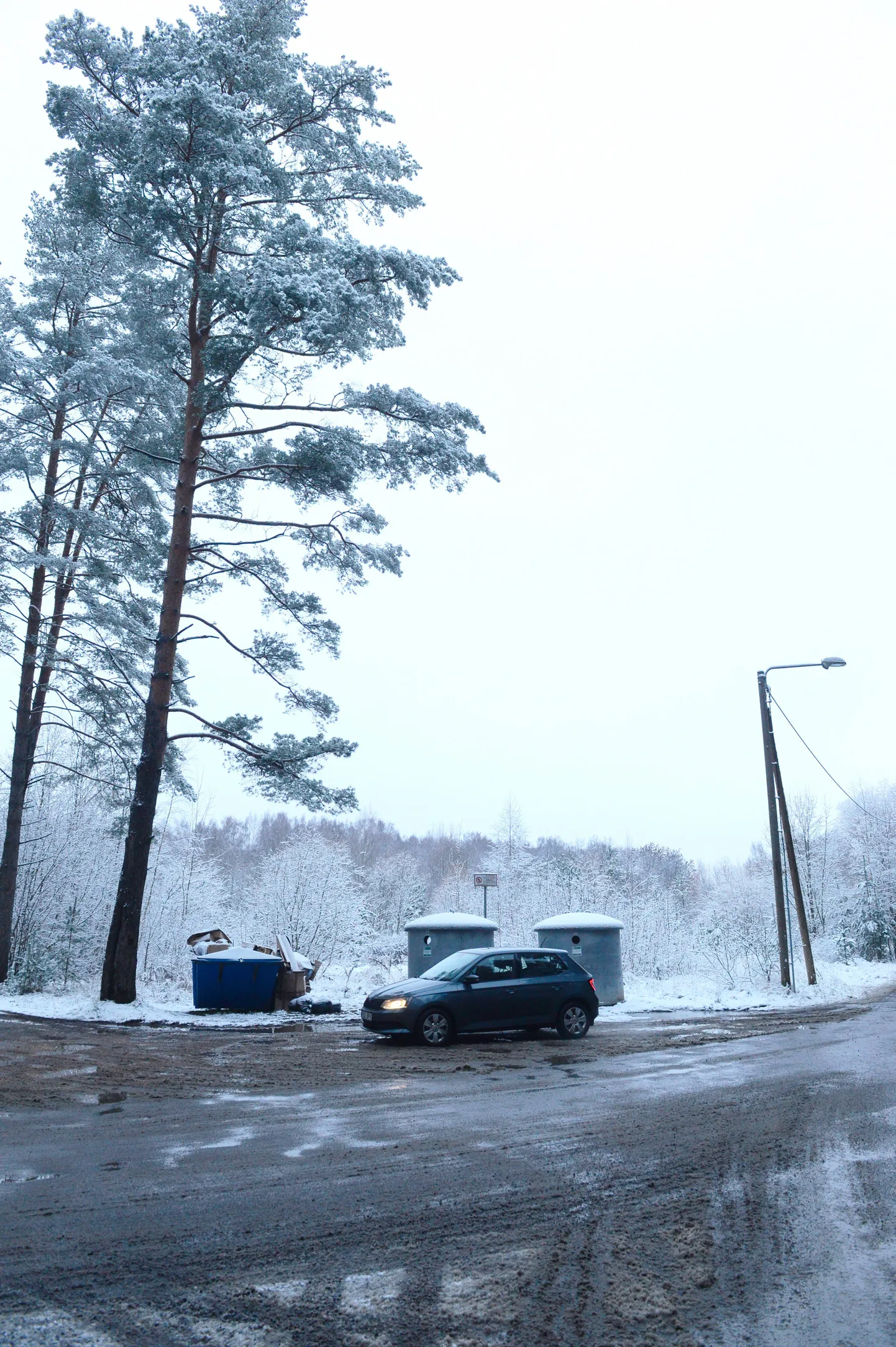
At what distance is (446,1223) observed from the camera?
491cm

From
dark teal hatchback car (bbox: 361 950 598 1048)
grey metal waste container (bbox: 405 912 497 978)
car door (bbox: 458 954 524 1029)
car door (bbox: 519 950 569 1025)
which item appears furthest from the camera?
grey metal waste container (bbox: 405 912 497 978)

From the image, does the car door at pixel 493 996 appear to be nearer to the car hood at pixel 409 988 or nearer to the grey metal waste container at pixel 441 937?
the car hood at pixel 409 988

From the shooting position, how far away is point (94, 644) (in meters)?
19.9

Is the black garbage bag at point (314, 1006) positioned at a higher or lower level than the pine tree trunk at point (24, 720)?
lower

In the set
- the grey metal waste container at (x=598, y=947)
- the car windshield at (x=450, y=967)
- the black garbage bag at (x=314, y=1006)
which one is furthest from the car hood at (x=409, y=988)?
the grey metal waste container at (x=598, y=947)

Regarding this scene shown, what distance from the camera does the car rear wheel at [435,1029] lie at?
13406 mm

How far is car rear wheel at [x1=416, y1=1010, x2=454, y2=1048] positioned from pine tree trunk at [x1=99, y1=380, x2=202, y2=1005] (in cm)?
516

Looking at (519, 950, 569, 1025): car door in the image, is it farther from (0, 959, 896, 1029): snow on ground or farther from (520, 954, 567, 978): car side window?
(0, 959, 896, 1029): snow on ground

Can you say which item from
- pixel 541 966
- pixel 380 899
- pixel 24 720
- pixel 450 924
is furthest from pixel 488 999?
pixel 380 899

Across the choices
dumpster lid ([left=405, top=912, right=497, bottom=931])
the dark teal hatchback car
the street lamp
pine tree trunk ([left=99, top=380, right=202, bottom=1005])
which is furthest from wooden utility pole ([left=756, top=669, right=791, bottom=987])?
pine tree trunk ([left=99, top=380, right=202, bottom=1005])

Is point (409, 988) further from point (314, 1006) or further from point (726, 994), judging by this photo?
point (726, 994)

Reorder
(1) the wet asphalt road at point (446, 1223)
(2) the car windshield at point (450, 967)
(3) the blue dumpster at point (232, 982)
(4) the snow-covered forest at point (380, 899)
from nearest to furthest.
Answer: (1) the wet asphalt road at point (446, 1223) → (2) the car windshield at point (450, 967) → (3) the blue dumpster at point (232, 982) → (4) the snow-covered forest at point (380, 899)

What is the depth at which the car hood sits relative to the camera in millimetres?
13477

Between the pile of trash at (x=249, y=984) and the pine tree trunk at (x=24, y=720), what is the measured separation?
5.22m
